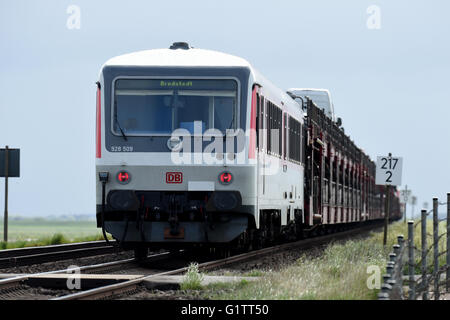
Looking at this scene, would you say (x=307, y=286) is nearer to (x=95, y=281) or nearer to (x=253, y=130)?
(x=95, y=281)

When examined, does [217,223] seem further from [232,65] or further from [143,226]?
[232,65]

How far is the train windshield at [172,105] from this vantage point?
1570cm

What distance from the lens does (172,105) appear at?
1573 centimetres

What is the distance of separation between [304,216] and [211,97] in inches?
366

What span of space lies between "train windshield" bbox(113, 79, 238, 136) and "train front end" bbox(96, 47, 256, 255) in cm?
2

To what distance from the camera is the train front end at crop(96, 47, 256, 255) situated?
15.7 meters

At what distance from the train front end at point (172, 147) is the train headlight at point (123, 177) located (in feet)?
0.05

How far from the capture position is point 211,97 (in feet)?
51.8

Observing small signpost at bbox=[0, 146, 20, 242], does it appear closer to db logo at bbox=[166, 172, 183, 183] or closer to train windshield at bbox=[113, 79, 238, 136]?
train windshield at bbox=[113, 79, 238, 136]

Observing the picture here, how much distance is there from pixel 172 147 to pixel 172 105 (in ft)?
2.25

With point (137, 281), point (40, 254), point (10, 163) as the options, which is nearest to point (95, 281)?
point (137, 281)

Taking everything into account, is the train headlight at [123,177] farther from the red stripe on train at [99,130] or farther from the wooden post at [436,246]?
the wooden post at [436,246]
